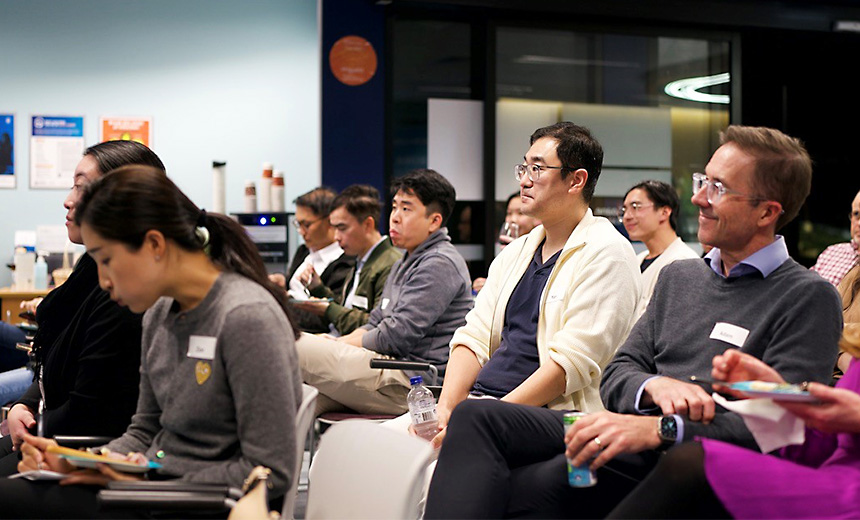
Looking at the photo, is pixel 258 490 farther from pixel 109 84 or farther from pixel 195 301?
pixel 109 84

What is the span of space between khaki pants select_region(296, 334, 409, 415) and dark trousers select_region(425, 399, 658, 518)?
126 centimetres

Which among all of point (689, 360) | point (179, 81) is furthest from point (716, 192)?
point (179, 81)

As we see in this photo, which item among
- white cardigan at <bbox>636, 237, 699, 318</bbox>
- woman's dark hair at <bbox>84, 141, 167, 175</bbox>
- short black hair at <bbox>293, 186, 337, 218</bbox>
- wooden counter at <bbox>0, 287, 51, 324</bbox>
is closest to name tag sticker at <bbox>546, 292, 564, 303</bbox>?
woman's dark hair at <bbox>84, 141, 167, 175</bbox>

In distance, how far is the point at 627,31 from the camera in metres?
7.01

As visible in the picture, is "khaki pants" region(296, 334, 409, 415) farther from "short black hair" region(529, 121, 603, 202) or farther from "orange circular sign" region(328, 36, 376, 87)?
"orange circular sign" region(328, 36, 376, 87)

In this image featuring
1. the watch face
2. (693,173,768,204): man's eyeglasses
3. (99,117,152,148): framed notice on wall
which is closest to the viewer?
the watch face

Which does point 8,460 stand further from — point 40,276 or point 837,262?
point 40,276

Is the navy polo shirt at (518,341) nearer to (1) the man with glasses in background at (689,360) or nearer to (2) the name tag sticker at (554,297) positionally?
(2) the name tag sticker at (554,297)

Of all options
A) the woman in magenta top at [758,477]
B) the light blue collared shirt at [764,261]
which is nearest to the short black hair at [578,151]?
the light blue collared shirt at [764,261]

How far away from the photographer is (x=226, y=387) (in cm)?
192

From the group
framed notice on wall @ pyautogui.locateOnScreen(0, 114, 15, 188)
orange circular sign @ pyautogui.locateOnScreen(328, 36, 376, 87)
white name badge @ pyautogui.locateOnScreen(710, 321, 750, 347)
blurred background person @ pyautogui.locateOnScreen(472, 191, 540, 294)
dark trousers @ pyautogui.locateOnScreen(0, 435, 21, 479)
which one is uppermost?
orange circular sign @ pyautogui.locateOnScreen(328, 36, 376, 87)

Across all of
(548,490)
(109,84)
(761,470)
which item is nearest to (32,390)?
(548,490)

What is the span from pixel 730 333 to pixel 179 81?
580 centimetres

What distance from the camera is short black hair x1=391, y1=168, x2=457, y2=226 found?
407 centimetres
